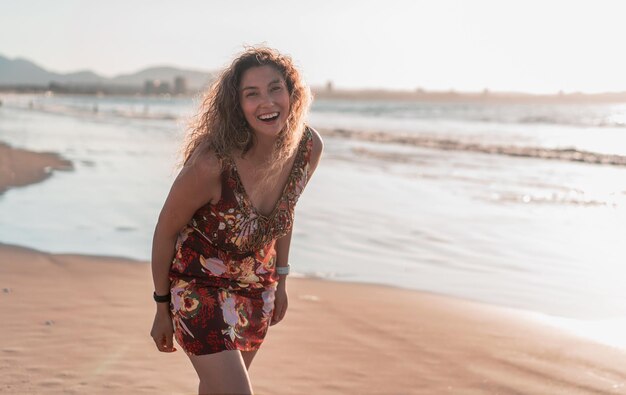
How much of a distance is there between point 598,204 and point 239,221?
10498 millimetres

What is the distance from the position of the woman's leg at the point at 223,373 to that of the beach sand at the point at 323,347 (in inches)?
52.9

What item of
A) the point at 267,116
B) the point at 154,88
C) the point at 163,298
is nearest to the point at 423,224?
the point at 267,116

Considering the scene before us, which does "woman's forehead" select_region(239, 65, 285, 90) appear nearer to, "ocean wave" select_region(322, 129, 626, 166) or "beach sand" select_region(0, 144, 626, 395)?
"beach sand" select_region(0, 144, 626, 395)

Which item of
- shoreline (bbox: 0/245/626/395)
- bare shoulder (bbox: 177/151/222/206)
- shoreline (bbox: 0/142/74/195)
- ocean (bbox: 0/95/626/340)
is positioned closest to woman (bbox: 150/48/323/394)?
bare shoulder (bbox: 177/151/222/206)

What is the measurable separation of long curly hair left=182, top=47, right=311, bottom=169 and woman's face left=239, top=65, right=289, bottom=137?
0.09ft

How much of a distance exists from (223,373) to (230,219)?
1.94 feet

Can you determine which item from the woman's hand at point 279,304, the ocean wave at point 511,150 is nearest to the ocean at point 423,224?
the woman's hand at point 279,304

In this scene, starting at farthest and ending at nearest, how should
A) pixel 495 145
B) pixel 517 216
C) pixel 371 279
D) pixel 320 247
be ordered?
pixel 495 145, pixel 517 216, pixel 320 247, pixel 371 279

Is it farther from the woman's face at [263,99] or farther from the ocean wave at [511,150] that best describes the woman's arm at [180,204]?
the ocean wave at [511,150]

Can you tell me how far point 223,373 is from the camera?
288 centimetres

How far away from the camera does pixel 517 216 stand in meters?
10.6

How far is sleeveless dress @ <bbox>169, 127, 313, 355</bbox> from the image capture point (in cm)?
298

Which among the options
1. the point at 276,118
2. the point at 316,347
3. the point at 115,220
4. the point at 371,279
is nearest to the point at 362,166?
the point at 115,220

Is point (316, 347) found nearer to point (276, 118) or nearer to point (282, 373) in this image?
point (282, 373)
